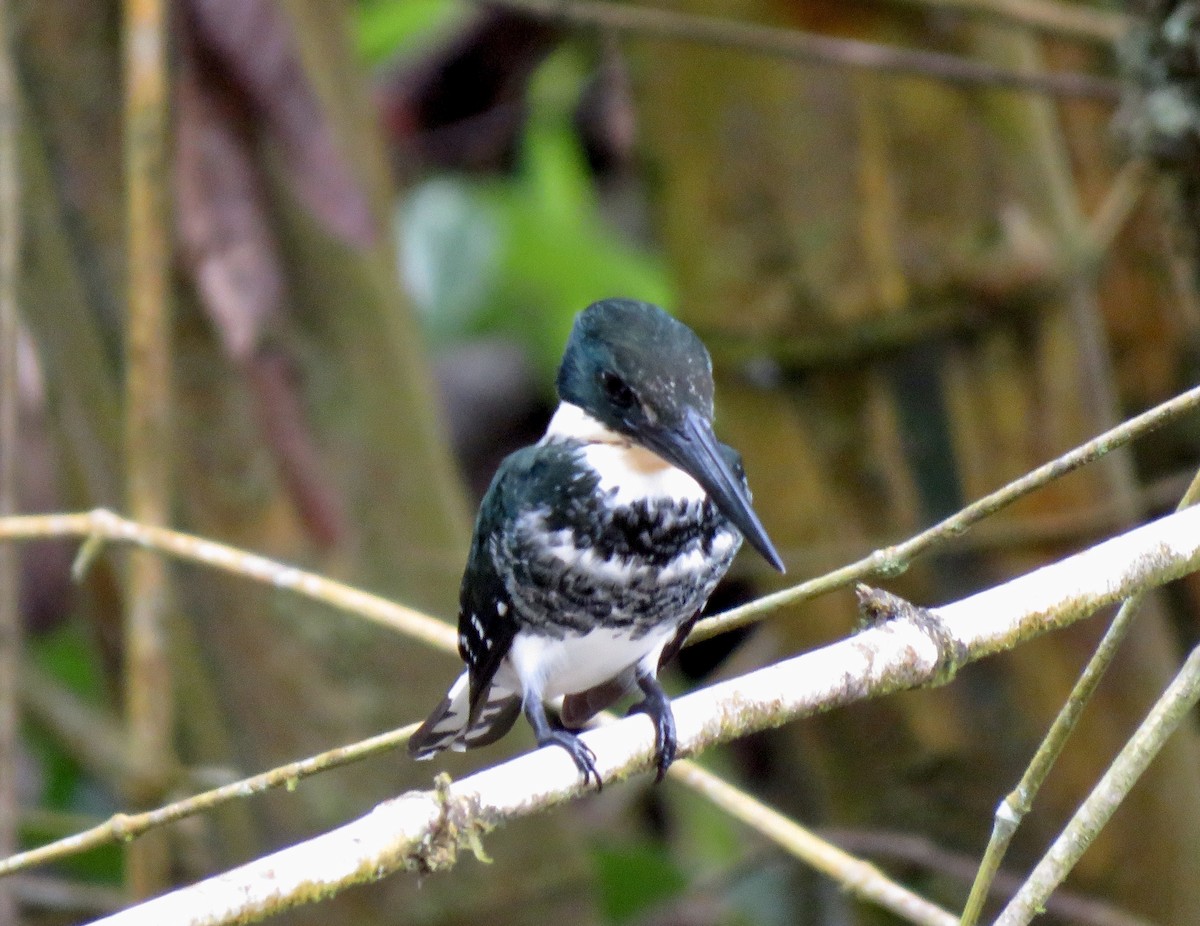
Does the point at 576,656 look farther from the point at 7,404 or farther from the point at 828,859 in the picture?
the point at 7,404

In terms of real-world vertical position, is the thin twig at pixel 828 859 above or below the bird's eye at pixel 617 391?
below

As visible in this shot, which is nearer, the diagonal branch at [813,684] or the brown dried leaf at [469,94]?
the diagonal branch at [813,684]

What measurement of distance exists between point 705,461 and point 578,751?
13.9 inches

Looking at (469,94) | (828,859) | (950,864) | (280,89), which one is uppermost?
(469,94)

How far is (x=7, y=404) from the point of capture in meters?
2.34

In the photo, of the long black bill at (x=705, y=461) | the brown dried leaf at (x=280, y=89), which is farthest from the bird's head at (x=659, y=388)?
the brown dried leaf at (x=280, y=89)

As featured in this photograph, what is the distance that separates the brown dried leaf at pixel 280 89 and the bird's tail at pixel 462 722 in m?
0.85

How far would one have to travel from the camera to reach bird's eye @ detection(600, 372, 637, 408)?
186 centimetres

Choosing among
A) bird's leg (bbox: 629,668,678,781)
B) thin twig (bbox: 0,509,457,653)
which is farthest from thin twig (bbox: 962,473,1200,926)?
thin twig (bbox: 0,509,457,653)

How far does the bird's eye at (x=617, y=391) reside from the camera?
1.86 m

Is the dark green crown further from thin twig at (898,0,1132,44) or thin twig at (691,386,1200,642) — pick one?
thin twig at (898,0,1132,44)

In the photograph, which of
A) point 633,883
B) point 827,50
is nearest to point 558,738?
point 827,50

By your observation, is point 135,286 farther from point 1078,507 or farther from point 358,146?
point 1078,507

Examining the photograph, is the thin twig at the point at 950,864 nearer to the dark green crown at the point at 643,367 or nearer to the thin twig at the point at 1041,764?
the dark green crown at the point at 643,367
